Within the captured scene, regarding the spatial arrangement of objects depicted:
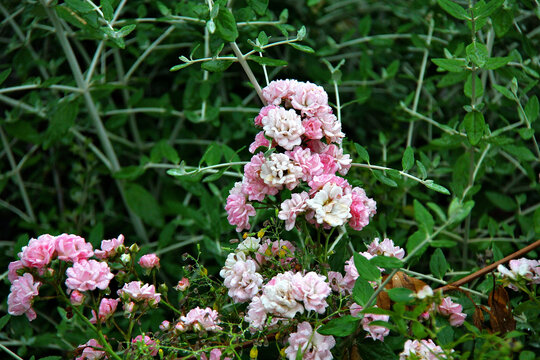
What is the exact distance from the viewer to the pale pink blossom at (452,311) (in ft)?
3.51

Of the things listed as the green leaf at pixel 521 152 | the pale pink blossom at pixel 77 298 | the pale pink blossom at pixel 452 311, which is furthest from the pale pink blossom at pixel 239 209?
the green leaf at pixel 521 152

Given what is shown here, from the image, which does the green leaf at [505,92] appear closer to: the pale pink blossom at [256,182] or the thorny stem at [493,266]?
the thorny stem at [493,266]

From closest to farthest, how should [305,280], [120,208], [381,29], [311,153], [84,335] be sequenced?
[305,280] < [311,153] < [84,335] < [381,29] < [120,208]

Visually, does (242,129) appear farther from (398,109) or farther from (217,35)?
(217,35)

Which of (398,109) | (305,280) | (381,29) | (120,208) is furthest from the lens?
(120,208)

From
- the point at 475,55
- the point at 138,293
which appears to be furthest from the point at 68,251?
the point at 475,55

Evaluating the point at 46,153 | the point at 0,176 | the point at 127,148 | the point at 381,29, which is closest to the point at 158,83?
the point at 127,148

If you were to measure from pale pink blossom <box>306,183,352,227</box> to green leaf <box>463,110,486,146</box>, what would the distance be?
47 centimetres

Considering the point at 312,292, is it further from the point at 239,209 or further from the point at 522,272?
the point at 522,272

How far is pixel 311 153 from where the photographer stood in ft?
3.64

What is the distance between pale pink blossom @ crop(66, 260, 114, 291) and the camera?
102cm

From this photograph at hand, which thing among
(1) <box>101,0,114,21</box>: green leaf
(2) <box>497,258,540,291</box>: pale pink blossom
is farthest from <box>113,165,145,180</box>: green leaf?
(2) <box>497,258,540,291</box>: pale pink blossom

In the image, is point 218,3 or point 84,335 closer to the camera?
point 218,3

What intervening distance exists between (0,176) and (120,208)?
535 millimetres
